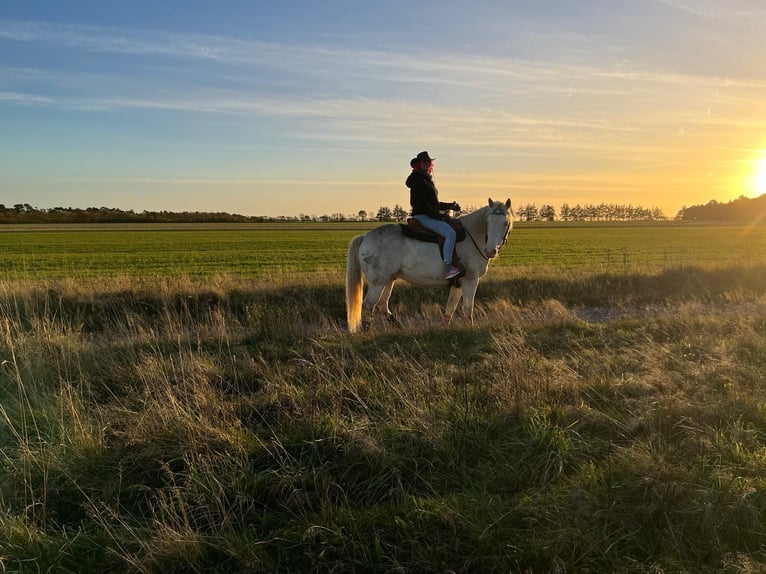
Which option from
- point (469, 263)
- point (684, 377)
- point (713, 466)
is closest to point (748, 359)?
point (684, 377)

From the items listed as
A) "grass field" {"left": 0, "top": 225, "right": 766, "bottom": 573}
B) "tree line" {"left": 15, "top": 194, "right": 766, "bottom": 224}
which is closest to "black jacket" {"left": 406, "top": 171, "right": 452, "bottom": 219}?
"grass field" {"left": 0, "top": 225, "right": 766, "bottom": 573}

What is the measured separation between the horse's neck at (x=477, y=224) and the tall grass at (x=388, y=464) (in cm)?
340

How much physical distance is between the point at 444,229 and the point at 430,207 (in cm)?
48

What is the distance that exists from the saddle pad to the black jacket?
221mm

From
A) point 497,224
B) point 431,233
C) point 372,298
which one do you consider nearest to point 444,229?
point 431,233

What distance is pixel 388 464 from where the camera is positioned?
342 centimetres

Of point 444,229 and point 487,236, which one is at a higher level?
point 444,229

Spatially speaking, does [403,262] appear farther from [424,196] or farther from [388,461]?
[388,461]

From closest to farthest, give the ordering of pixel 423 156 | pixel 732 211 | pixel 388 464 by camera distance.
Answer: pixel 388 464, pixel 423 156, pixel 732 211

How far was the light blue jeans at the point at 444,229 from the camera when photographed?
9.01m

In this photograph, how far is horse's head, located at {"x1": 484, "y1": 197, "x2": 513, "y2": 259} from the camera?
8.61 m

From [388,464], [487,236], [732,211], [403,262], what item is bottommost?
[388,464]

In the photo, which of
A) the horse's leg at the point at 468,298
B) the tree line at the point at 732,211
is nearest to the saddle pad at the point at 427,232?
the horse's leg at the point at 468,298

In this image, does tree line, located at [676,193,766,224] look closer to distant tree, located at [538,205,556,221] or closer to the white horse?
distant tree, located at [538,205,556,221]
